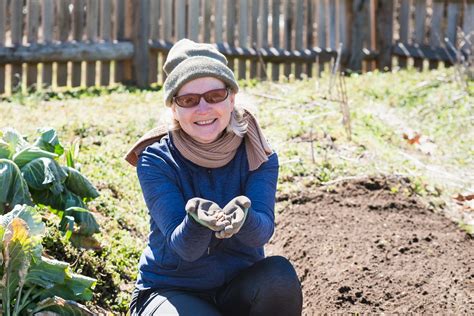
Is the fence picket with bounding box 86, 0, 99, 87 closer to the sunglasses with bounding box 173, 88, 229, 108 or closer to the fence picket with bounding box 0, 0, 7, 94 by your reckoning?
the fence picket with bounding box 0, 0, 7, 94

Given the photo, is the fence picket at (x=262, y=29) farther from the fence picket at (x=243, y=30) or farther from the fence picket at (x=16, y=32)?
the fence picket at (x=16, y=32)

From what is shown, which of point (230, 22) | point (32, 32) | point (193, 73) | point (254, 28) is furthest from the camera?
point (254, 28)

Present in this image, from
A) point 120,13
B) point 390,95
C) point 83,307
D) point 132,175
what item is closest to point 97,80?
point 120,13

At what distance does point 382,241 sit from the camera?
5234 mm

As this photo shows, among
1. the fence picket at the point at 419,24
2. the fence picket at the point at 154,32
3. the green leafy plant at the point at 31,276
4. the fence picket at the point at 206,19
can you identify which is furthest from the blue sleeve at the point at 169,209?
the fence picket at the point at 419,24

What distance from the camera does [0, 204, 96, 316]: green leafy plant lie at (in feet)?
11.7

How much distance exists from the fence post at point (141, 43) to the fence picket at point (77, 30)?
61 centimetres

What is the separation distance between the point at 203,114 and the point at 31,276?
0.94 metres

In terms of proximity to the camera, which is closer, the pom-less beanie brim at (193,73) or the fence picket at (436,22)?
the pom-less beanie brim at (193,73)

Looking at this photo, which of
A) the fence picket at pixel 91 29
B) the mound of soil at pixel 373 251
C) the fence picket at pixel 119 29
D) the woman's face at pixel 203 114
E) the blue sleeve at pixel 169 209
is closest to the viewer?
the blue sleeve at pixel 169 209

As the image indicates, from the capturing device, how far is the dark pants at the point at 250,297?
350 centimetres

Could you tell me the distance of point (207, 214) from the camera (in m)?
3.18

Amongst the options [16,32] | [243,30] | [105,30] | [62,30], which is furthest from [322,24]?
[16,32]

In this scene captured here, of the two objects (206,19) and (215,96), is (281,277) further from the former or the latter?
(206,19)
